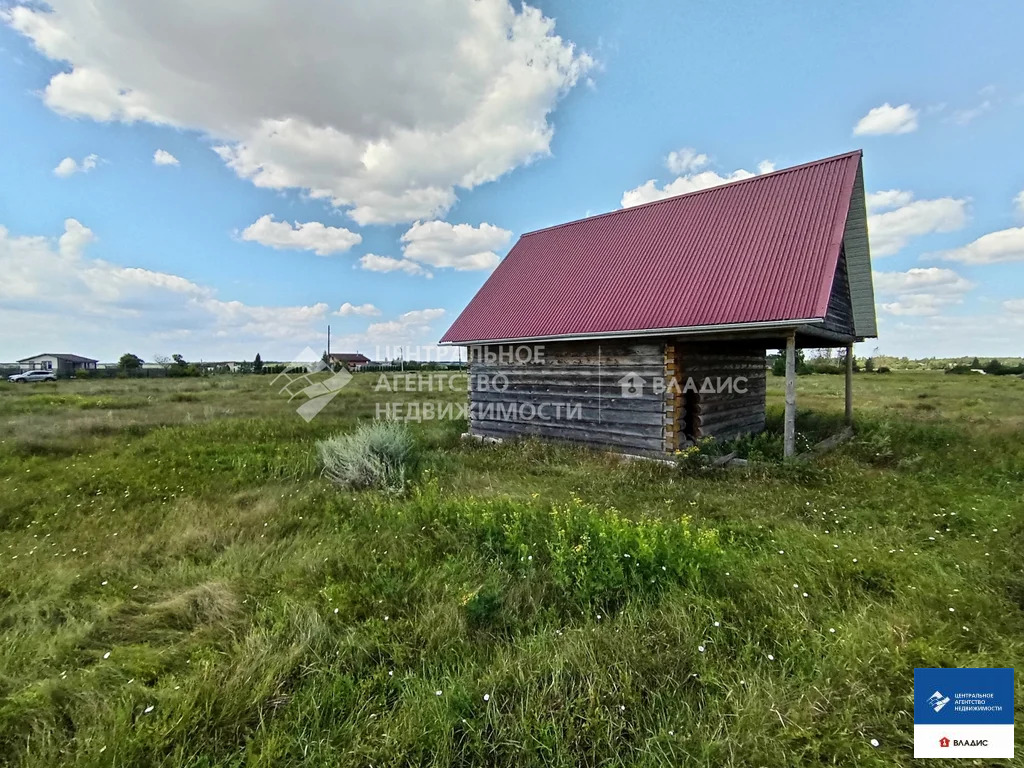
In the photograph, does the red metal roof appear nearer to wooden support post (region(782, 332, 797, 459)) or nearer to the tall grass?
wooden support post (region(782, 332, 797, 459))

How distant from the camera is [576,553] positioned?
3.92 meters

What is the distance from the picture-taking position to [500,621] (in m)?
3.32

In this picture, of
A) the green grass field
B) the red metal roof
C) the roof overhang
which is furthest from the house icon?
the green grass field

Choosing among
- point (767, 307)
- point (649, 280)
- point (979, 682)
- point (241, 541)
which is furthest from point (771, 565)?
point (649, 280)

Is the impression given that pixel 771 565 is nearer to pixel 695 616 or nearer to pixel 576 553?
pixel 695 616

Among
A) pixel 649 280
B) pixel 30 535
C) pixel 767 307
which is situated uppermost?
pixel 649 280

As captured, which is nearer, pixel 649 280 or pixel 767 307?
pixel 767 307

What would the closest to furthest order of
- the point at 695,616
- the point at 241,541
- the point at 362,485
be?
the point at 695,616 < the point at 241,541 < the point at 362,485

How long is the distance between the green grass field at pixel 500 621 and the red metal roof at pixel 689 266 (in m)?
3.14

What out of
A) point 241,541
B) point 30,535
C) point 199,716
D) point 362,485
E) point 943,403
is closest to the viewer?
point 199,716

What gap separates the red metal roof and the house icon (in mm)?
1052

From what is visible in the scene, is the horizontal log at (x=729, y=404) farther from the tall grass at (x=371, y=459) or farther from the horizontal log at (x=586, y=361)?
the tall grass at (x=371, y=459)

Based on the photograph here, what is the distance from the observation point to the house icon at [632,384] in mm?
8883

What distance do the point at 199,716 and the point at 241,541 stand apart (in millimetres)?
3071
